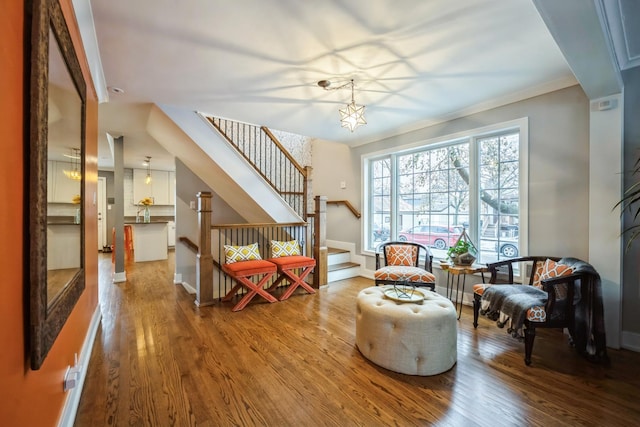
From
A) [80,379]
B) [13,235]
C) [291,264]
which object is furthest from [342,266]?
[13,235]

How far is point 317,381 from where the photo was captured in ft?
6.59

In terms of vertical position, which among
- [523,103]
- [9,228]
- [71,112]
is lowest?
[9,228]

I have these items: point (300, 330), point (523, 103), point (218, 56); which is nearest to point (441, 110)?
point (523, 103)

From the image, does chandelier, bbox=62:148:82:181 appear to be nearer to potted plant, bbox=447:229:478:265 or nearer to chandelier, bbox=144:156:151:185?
potted plant, bbox=447:229:478:265

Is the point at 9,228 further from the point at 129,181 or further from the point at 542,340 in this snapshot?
the point at 129,181

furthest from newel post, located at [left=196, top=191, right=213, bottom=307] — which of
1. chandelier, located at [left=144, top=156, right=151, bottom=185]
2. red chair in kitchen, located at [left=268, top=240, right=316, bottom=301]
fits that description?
chandelier, located at [left=144, top=156, right=151, bottom=185]

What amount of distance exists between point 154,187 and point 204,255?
5960 millimetres

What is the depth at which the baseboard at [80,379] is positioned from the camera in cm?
149

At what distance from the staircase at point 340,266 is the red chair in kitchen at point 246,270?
1.34 meters

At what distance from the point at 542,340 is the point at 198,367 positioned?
310 cm

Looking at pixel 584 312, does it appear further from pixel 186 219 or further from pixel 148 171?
pixel 148 171

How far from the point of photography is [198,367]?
2174 mm

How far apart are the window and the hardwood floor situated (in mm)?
1225

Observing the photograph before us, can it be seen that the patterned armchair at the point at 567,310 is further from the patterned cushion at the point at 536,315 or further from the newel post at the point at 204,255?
the newel post at the point at 204,255
